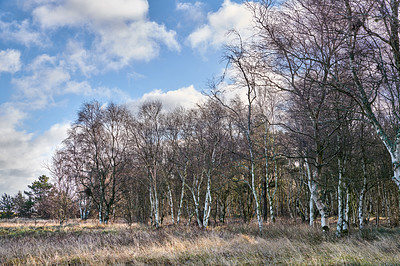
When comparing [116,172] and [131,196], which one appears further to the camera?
[131,196]

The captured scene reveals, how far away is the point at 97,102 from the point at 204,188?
13.9 meters

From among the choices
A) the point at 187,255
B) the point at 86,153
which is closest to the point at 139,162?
the point at 86,153

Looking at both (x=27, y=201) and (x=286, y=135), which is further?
(x=27, y=201)

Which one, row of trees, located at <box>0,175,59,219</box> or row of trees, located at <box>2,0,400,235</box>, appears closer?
row of trees, located at <box>2,0,400,235</box>

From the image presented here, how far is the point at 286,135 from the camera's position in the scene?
15992mm

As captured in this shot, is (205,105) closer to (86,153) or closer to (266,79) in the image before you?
(266,79)

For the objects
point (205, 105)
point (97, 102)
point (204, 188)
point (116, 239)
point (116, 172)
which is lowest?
A: point (116, 239)

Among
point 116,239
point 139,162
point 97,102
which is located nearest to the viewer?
point 116,239

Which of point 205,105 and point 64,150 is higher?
point 205,105

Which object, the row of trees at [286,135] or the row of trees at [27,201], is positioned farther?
the row of trees at [27,201]

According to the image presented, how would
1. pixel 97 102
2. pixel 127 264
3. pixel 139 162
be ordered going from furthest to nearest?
pixel 97 102 < pixel 139 162 < pixel 127 264

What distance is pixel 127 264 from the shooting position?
8508mm

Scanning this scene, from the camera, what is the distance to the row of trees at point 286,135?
7723 millimetres

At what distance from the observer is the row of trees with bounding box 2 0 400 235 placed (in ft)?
25.3
